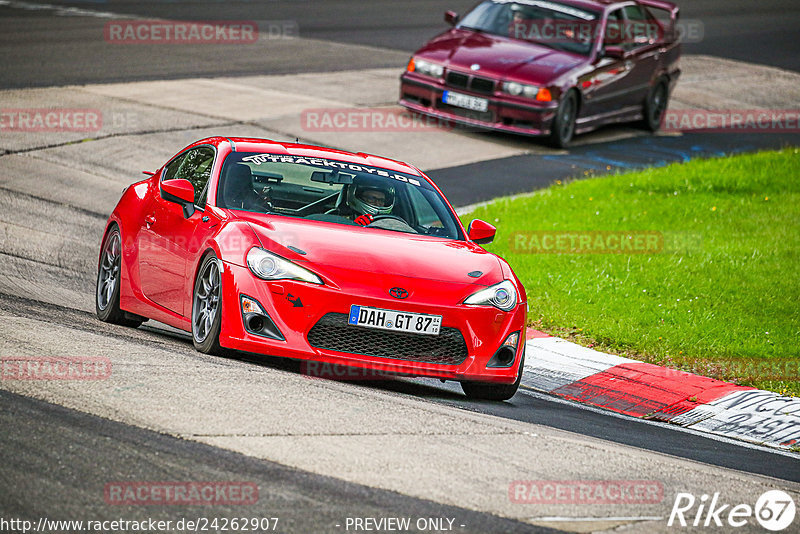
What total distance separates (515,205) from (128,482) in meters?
10.0

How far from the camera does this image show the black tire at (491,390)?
26.1ft

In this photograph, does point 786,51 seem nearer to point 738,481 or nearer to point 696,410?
point 696,410

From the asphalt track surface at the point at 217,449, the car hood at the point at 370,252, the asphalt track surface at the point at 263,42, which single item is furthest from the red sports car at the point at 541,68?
the car hood at the point at 370,252

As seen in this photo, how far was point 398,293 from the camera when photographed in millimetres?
7277

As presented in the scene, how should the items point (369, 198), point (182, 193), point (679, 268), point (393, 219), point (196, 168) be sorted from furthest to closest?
point (679, 268) < point (196, 168) < point (369, 198) < point (393, 219) < point (182, 193)

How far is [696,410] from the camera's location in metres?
8.63

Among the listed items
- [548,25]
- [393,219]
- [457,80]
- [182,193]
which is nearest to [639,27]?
[548,25]

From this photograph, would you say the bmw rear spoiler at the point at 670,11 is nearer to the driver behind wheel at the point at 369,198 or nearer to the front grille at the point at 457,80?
the front grille at the point at 457,80

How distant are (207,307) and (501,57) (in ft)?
37.2

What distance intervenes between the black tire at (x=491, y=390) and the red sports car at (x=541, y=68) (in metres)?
10.2

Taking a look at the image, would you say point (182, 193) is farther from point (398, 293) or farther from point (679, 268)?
point (679, 268)

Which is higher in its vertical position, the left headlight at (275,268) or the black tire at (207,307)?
the left headlight at (275,268)

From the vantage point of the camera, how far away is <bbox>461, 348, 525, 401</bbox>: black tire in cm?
794

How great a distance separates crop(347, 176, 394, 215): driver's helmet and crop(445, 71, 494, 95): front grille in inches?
368
